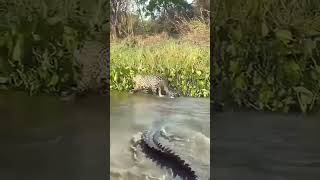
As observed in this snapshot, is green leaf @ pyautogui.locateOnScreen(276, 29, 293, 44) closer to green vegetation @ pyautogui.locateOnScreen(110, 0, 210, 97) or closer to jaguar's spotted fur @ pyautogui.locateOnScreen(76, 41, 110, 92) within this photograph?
green vegetation @ pyautogui.locateOnScreen(110, 0, 210, 97)

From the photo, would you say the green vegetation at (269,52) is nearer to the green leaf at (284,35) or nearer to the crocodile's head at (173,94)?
the green leaf at (284,35)

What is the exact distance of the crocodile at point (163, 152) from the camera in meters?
1.90

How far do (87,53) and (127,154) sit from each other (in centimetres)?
44

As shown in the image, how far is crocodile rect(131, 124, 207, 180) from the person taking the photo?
1.90 metres

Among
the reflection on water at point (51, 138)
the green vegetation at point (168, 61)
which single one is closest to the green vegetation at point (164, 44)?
the green vegetation at point (168, 61)

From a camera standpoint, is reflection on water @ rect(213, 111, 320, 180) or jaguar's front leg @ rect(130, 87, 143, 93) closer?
reflection on water @ rect(213, 111, 320, 180)

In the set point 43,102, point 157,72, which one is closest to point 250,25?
point 157,72

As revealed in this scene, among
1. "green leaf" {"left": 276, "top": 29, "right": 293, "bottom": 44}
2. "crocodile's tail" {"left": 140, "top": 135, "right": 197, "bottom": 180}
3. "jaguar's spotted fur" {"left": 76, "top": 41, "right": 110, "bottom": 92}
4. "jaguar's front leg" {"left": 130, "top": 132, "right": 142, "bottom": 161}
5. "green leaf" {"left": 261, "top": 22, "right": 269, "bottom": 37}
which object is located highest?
"green leaf" {"left": 261, "top": 22, "right": 269, "bottom": 37}

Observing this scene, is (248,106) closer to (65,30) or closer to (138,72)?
(138,72)

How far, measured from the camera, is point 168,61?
194 centimetres

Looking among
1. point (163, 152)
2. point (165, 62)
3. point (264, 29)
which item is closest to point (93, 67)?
point (165, 62)

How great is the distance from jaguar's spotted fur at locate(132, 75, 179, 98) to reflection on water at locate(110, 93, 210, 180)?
3cm

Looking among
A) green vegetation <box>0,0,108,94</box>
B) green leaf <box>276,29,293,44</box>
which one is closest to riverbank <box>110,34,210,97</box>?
green vegetation <box>0,0,108,94</box>

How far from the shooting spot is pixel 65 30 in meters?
2.00
